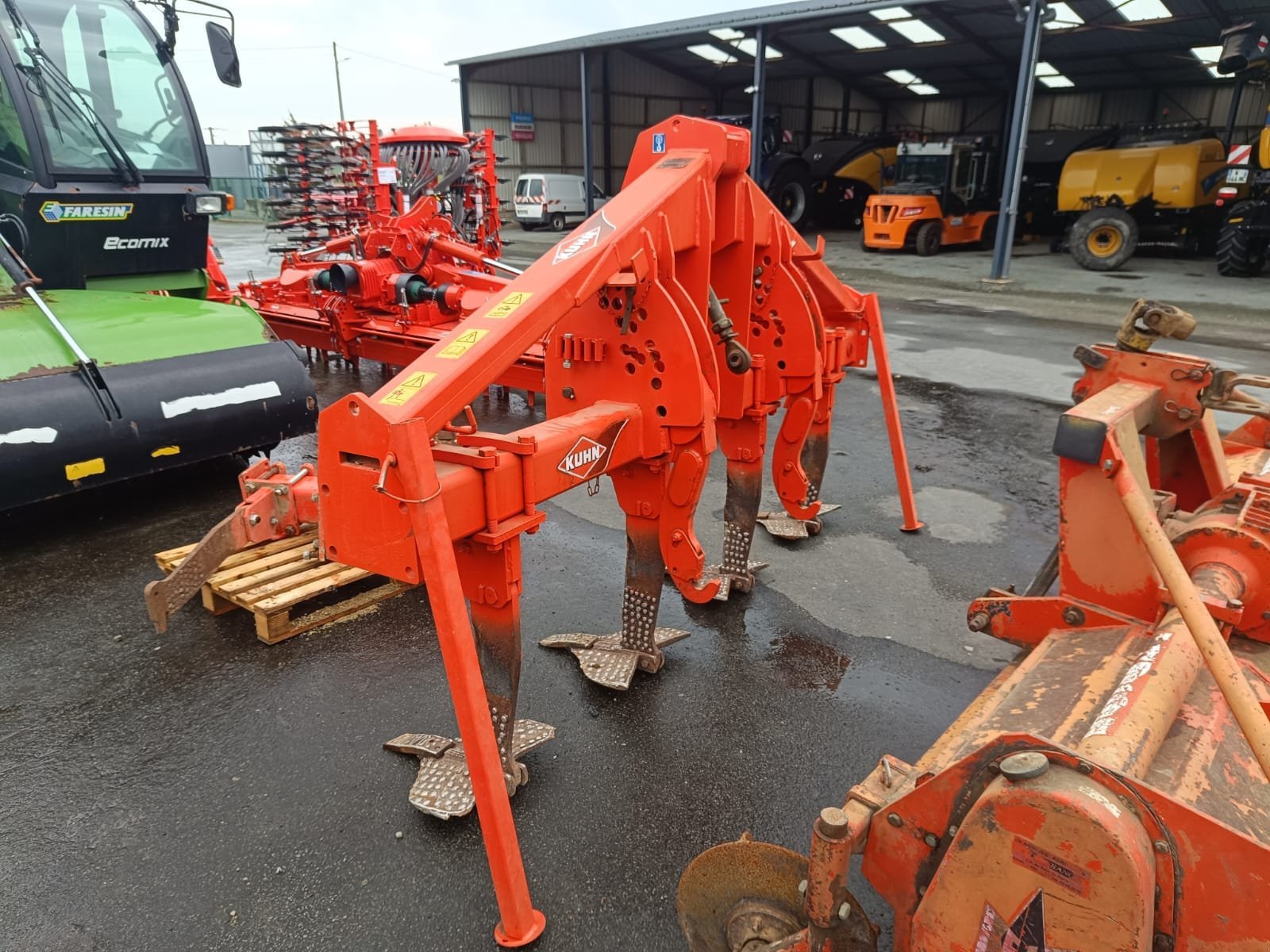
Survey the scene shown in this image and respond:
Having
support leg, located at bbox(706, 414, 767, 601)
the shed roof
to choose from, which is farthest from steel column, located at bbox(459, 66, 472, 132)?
support leg, located at bbox(706, 414, 767, 601)

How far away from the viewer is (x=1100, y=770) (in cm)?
134

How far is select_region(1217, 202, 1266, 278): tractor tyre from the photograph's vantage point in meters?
15.2

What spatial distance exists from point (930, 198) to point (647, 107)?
15974mm

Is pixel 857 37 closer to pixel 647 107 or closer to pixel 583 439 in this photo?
pixel 647 107

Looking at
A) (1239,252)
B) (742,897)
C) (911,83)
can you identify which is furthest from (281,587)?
(911,83)

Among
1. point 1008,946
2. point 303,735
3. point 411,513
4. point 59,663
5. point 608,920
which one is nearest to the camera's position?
point 1008,946

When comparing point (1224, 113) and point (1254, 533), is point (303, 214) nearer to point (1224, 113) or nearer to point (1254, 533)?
point (1254, 533)

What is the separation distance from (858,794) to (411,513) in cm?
118

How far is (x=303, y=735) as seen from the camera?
10.3 ft

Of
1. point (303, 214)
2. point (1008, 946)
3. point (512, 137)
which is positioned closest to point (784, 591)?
point (1008, 946)

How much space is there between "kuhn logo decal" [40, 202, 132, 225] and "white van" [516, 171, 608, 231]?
2143 centimetres

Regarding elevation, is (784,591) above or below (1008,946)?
below

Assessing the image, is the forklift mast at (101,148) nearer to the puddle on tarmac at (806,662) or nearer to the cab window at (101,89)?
the cab window at (101,89)

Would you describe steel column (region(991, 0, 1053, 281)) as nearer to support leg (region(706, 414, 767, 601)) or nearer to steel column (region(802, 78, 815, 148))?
support leg (region(706, 414, 767, 601))
